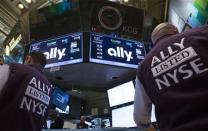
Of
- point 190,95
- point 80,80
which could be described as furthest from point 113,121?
point 190,95

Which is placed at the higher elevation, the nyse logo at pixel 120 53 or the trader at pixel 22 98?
the nyse logo at pixel 120 53

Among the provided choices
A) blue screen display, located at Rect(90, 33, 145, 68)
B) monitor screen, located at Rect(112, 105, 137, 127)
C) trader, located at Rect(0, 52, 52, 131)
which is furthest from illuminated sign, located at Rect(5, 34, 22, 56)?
trader, located at Rect(0, 52, 52, 131)

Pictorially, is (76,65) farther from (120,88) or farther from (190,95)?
(190,95)

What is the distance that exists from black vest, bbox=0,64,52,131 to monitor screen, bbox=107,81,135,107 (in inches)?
119

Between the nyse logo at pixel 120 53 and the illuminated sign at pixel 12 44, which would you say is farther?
the illuminated sign at pixel 12 44

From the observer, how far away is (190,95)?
1.43 meters

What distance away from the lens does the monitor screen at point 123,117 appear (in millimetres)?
5094

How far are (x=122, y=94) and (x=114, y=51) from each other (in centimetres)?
79

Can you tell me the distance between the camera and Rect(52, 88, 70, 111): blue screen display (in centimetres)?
557

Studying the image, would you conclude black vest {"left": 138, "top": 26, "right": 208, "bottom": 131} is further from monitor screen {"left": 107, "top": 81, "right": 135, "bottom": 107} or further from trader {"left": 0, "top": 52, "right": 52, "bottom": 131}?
monitor screen {"left": 107, "top": 81, "right": 135, "bottom": 107}

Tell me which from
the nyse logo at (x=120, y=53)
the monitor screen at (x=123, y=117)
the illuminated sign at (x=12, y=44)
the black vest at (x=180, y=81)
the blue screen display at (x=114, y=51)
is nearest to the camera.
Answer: the black vest at (x=180, y=81)

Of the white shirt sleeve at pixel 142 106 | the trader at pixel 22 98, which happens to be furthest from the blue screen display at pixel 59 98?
the white shirt sleeve at pixel 142 106

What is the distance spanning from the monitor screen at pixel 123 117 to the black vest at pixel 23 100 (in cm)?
294

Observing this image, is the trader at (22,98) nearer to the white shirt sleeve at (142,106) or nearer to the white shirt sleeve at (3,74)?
the white shirt sleeve at (3,74)
